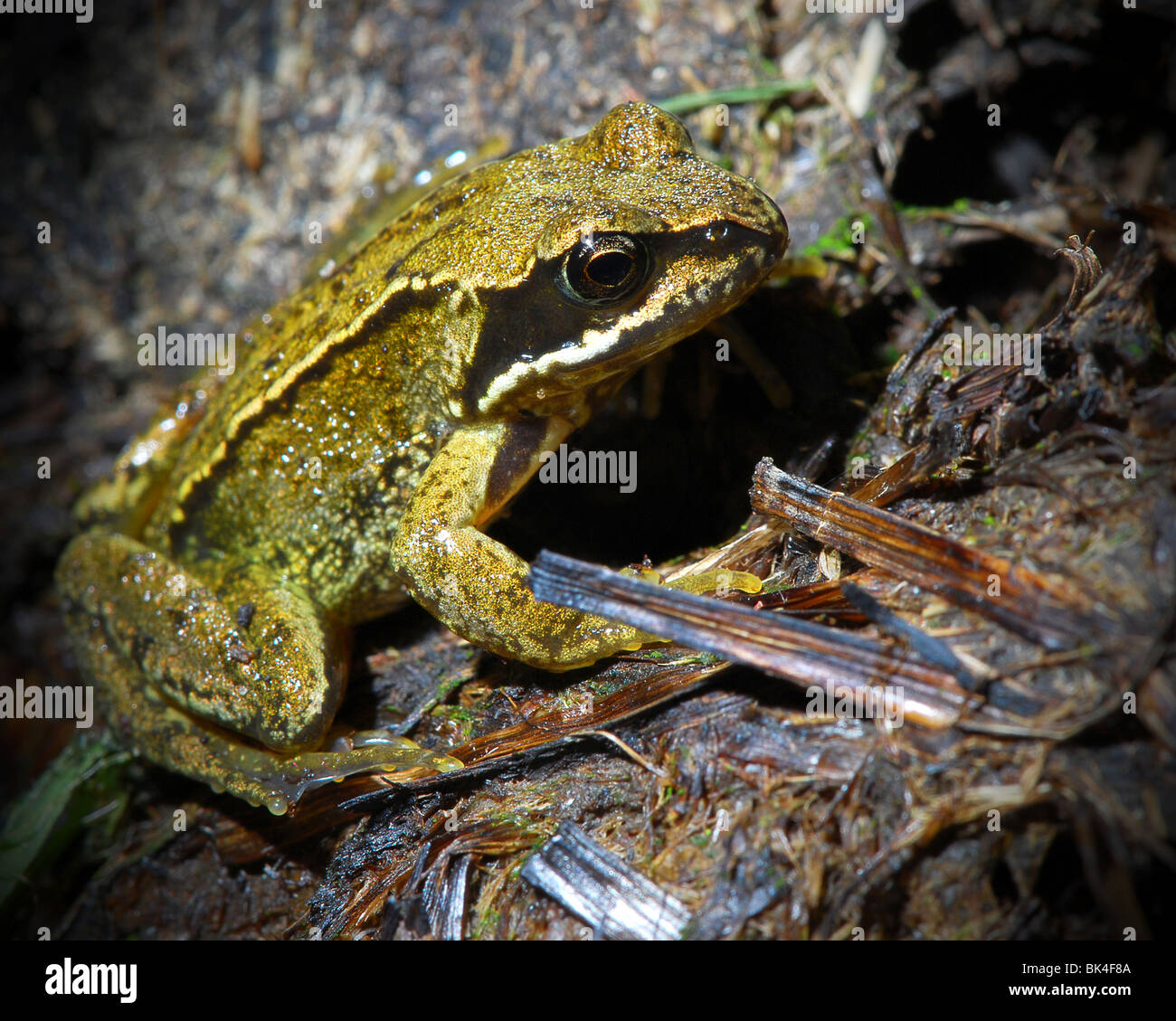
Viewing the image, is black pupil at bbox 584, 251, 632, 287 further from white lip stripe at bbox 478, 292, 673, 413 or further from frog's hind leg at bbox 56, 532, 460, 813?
frog's hind leg at bbox 56, 532, 460, 813

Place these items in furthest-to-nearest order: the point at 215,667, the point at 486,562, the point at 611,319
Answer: the point at 215,667, the point at 486,562, the point at 611,319

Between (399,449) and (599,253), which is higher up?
(599,253)

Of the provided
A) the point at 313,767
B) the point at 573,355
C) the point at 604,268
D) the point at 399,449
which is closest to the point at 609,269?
the point at 604,268

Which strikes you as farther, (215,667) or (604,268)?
(215,667)

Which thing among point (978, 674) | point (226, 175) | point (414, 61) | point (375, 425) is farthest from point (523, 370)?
point (226, 175)

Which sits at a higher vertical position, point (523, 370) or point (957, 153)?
point (957, 153)

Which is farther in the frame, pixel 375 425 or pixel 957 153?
pixel 957 153

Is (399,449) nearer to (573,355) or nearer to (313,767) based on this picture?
(573,355)
